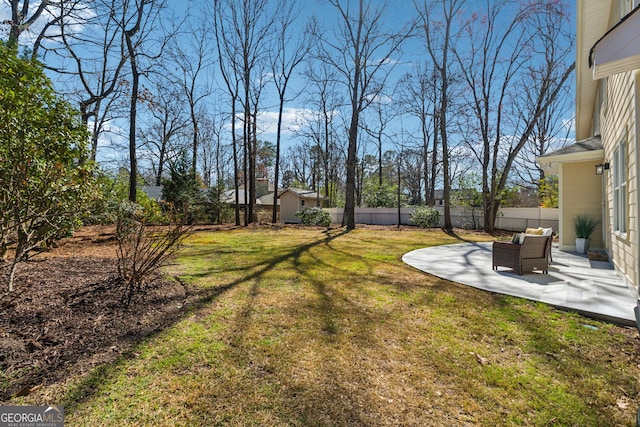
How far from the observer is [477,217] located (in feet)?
58.0

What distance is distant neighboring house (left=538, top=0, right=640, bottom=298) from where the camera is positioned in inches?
124

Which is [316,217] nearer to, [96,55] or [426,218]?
[426,218]

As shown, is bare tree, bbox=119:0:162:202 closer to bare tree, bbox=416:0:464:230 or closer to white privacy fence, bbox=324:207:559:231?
bare tree, bbox=416:0:464:230

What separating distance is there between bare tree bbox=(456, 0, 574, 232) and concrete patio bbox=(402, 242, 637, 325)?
27.1ft

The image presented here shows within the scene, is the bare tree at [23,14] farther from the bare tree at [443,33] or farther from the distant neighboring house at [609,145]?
the bare tree at [443,33]

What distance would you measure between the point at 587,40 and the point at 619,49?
6190mm

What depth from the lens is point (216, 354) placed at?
265 cm

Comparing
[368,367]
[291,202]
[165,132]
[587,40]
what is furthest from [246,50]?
[368,367]

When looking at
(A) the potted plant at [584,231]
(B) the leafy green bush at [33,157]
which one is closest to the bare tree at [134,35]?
(B) the leafy green bush at [33,157]

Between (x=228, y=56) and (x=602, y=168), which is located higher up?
(x=228, y=56)

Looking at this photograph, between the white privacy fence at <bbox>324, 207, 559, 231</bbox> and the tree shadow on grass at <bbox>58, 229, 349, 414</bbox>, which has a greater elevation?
the white privacy fence at <bbox>324, 207, 559, 231</bbox>

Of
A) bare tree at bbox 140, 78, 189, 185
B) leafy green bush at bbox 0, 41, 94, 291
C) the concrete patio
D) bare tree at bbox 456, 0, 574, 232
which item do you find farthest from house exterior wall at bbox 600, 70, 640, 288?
bare tree at bbox 140, 78, 189, 185

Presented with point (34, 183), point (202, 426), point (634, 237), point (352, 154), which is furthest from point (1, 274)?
point (352, 154)
